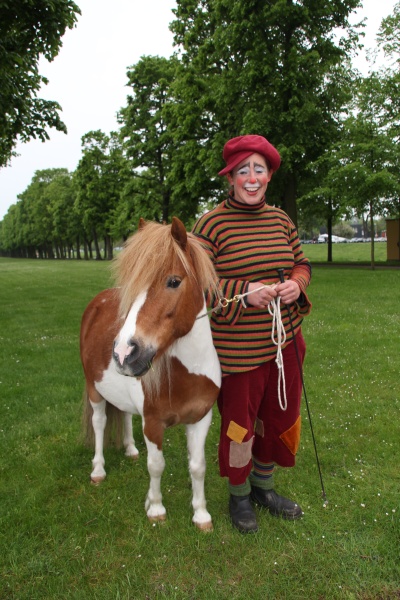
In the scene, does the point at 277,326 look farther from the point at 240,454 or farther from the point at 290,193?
the point at 290,193

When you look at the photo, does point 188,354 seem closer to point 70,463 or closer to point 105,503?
point 105,503

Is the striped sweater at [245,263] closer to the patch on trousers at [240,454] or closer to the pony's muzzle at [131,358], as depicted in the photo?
the patch on trousers at [240,454]

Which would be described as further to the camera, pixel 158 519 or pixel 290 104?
pixel 290 104

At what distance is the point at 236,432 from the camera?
9.33 feet

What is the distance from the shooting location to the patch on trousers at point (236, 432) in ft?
9.29

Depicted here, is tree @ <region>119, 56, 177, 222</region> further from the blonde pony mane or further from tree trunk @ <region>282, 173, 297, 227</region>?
the blonde pony mane

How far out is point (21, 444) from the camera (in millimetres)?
4430

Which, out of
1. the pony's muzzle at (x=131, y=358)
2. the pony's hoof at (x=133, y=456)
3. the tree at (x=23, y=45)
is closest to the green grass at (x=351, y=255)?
the tree at (x=23, y=45)

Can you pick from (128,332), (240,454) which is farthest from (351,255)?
(128,332)

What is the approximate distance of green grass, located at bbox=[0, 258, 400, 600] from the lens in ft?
8.43

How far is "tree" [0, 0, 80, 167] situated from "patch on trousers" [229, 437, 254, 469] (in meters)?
8.90

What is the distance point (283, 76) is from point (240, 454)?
18.4m

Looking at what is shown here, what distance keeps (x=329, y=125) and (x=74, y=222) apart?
38699 mm

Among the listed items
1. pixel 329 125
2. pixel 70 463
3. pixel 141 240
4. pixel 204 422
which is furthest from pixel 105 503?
pixel 329 125
